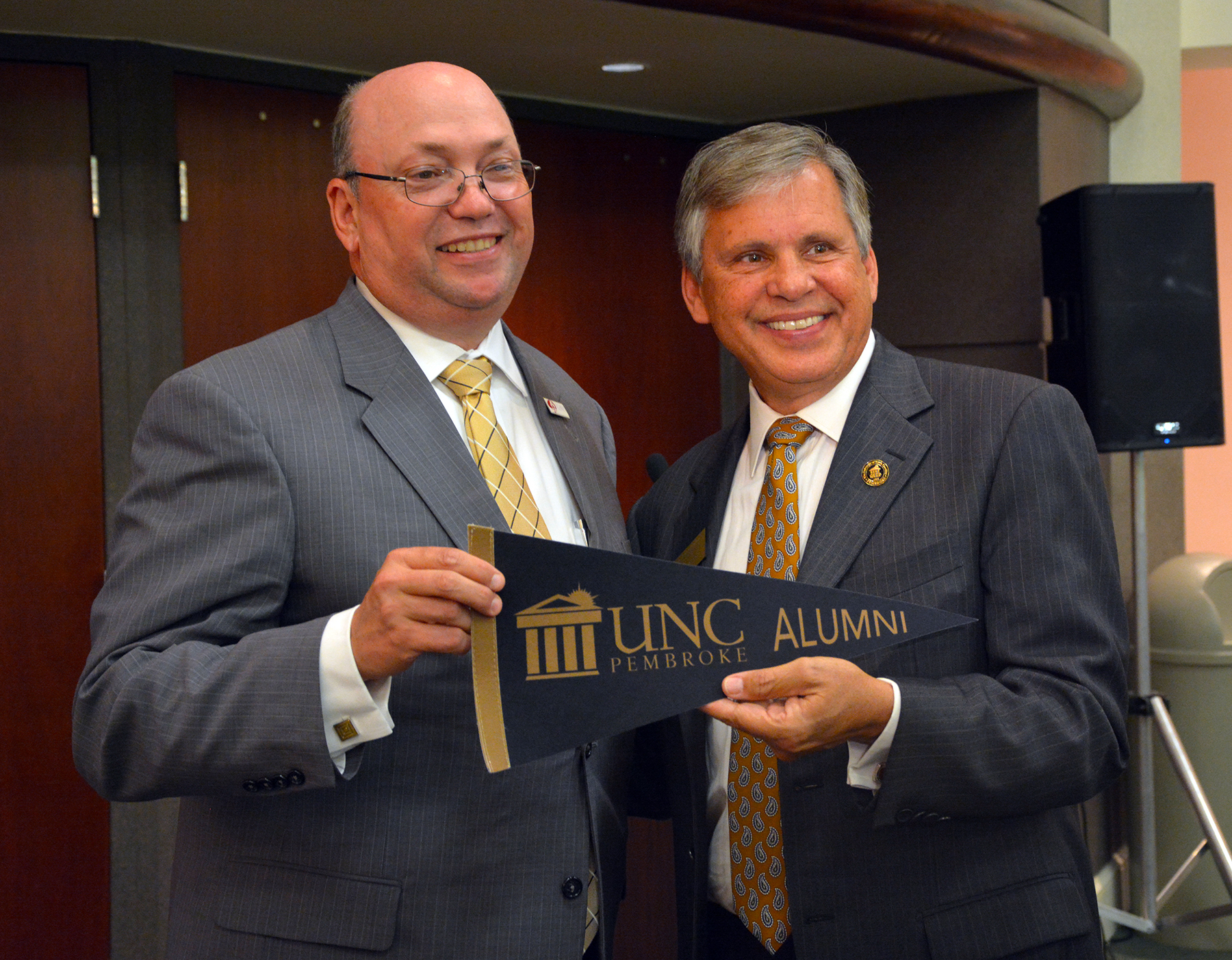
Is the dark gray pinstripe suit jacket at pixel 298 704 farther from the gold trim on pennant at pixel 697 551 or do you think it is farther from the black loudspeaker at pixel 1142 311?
the black loudspeaker at pixel 1142 311

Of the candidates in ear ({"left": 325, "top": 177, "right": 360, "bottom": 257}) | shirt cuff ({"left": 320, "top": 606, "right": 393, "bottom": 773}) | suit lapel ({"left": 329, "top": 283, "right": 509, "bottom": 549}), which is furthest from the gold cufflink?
ear ({"left": 325, "top": 177, "right": 360, "bottom": 257})

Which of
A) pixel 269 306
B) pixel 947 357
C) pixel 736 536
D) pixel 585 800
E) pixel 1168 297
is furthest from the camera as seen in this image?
pixel 947 357

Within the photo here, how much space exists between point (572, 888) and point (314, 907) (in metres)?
0.33

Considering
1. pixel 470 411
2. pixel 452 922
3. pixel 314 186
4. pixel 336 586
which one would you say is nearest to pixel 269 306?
pixel 314 186

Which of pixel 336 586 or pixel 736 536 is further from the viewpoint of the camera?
pixel 736 536

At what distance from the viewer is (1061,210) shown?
3.33m

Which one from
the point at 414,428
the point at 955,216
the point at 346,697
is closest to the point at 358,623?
the point at 346,697

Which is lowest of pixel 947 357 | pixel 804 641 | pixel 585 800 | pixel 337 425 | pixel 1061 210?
pixel 585 800

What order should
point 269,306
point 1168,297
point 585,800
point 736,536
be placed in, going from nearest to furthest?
point 585,800 → point 736,536 → point 269,306 → point 1168,297

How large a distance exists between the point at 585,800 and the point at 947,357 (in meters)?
2.54

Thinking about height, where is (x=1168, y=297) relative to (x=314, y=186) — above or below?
below

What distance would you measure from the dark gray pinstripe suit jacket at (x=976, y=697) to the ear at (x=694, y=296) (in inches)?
15.7

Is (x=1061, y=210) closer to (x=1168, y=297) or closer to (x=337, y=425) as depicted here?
(x=1168, y=297)

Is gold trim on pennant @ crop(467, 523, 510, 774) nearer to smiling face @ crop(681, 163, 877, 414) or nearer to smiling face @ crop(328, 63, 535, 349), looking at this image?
smiling face @ crop(328, 63, 535, 349)
